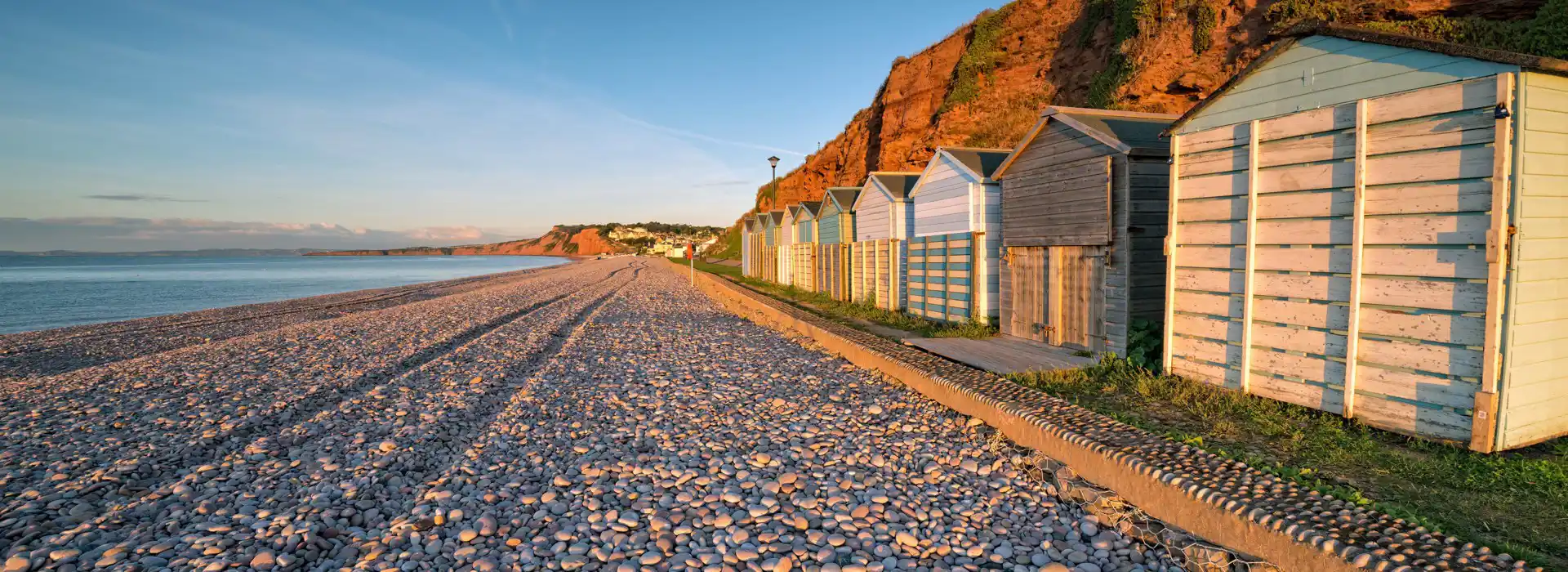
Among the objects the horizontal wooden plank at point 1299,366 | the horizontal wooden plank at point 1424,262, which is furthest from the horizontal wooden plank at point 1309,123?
the horizontal wooden plank at point 1299,366

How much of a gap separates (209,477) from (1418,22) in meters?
26.8

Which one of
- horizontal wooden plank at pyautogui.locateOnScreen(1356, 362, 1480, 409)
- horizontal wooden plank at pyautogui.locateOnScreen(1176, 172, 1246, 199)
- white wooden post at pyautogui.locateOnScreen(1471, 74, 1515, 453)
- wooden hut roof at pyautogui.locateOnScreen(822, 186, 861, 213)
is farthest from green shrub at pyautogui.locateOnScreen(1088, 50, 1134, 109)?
white wooden post at pyautogui.locateOnScreen(1471, 74, 1515, 453)

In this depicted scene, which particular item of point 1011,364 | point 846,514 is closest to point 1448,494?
point 846,514

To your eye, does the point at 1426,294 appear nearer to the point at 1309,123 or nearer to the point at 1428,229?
the point at 1428,229

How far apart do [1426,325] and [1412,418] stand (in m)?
0.86

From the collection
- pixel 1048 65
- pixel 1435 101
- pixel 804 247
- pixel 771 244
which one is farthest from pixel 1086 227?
pixel 771 244

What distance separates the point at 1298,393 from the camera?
6801mm

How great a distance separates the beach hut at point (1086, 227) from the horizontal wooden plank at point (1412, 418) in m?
3.32

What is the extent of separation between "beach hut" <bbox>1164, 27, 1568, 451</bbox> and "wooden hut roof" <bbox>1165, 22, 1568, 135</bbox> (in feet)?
0.07

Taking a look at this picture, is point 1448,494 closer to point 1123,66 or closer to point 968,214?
point 968,214

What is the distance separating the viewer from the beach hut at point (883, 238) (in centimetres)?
1811

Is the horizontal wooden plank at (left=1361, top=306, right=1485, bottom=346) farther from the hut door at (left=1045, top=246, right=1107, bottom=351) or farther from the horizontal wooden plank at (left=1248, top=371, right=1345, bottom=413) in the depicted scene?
the hut door at (left=1045, top=246, right=1107, bottom=351)

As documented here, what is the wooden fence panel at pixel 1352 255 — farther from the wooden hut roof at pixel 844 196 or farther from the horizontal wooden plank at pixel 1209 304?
the wooden hut roof at pixel 844 196

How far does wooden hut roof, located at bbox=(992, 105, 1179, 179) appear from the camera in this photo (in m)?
9.48
